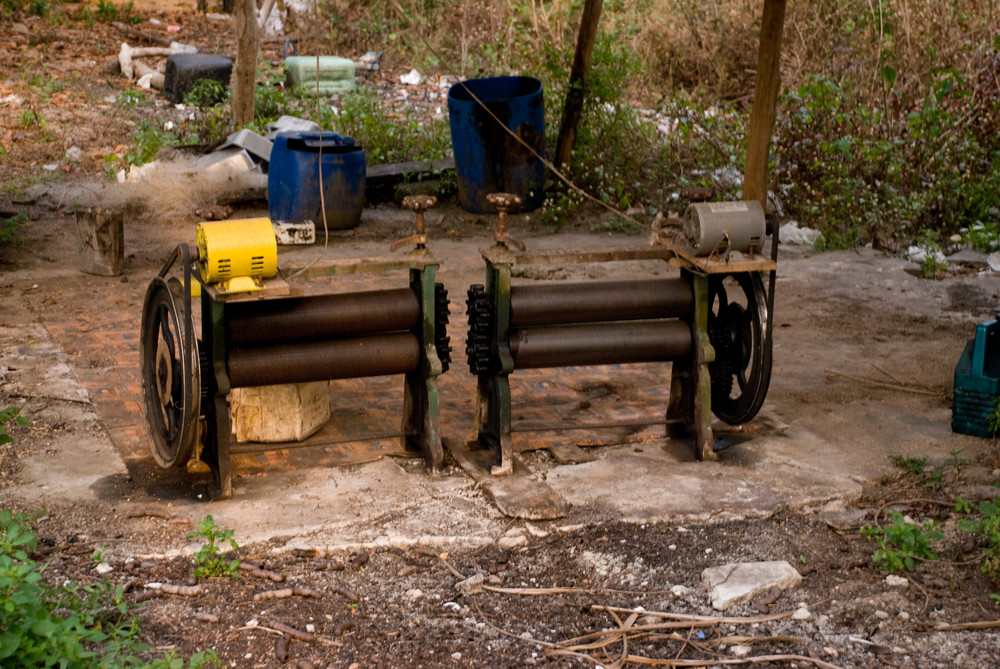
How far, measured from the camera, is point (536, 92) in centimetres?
927

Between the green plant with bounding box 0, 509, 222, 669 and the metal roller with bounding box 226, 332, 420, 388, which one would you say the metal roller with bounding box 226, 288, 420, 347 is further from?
the green plant with bounding box 0, 509, 222, 669

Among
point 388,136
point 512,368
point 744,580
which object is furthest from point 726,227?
point 388,136

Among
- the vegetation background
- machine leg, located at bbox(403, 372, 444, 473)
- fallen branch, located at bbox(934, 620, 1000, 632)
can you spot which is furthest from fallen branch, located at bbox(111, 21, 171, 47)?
fallen branch, located at bbox(934, 620, 1000, 632)

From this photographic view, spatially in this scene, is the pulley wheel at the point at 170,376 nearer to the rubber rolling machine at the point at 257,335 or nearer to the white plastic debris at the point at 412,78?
the rubber rolling machine at the point at 257,335

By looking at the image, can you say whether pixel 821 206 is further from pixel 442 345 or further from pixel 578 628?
pixel 578 628

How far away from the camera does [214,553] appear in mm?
3633

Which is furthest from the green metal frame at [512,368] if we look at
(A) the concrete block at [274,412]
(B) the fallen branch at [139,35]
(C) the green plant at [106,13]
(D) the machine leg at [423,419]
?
(C) the green plant at [106,13]

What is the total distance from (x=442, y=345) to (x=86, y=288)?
3629 mm

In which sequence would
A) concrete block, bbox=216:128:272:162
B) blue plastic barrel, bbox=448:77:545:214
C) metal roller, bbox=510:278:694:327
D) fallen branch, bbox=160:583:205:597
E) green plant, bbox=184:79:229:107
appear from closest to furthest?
→ fallen branch, bbox=160:583:205:597
metal roller, bbox=510:278:694:327
blue plastic barrel, bbox=448:77:545:214
concrete block, bbox=216:128:272:162
green plant, bbox=184:79:229:107

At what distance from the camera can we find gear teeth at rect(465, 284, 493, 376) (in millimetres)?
4297

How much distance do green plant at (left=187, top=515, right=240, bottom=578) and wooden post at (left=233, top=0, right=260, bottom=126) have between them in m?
7.40

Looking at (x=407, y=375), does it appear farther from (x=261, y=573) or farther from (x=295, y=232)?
(x=295, y=232)

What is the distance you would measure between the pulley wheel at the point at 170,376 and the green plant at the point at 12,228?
4.32 m

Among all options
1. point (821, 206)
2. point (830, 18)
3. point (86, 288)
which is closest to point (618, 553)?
point (86, 288)
